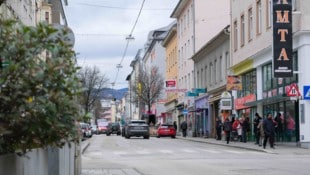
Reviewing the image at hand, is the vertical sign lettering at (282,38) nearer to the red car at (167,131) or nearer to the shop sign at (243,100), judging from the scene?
the shop sign at (243,100)

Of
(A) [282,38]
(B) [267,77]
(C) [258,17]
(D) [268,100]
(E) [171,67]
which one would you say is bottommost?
(D) [268,100]

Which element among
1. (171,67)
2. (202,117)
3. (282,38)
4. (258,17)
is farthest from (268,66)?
(171,67)

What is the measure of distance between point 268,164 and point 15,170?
44.4 feet

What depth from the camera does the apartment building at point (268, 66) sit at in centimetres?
2720

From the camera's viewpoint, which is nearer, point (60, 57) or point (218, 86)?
point (60, 57)

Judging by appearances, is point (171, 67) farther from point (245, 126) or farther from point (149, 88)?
point (245, 126)

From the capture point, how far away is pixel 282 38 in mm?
27859

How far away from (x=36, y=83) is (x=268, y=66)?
2898cm

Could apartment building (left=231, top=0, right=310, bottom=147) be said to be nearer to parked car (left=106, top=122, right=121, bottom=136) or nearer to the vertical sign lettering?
the vertical sign lettering

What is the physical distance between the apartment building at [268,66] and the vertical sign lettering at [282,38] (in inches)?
2.0

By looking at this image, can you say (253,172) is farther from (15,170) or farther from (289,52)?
(289,52)

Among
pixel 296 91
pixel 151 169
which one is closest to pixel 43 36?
pixel 151 169

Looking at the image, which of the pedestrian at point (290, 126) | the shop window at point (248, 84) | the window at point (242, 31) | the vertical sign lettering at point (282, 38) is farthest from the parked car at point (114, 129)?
the vertical sign lettering at point (282, 38)

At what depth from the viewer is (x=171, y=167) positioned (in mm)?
17625
